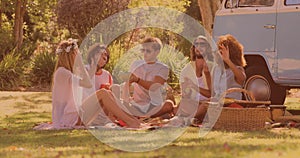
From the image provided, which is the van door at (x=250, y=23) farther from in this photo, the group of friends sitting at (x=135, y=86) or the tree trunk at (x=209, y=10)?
the tree trunk at (x=209, y=10)

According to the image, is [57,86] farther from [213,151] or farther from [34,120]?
[213,151]

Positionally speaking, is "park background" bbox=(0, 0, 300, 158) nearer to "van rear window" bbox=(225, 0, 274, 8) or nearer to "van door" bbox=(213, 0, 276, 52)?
"van door" bbox=(213, 0, 276, 52)

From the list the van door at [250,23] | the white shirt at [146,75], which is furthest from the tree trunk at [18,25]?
the white shirt at [146,75]

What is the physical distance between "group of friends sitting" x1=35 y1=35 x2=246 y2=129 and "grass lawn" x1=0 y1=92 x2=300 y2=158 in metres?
0.44

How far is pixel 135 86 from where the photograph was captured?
11328mm

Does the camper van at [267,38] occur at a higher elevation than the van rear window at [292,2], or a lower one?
lower

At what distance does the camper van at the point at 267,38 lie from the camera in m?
12.9

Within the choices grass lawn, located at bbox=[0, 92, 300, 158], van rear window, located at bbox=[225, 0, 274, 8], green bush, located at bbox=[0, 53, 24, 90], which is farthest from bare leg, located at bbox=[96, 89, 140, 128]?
green bush, located at bbox=[0, 53, 24, 90]

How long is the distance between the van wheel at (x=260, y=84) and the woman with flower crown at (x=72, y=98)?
3.78 m

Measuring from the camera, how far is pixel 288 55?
12938 millimetres

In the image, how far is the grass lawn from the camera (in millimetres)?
7496

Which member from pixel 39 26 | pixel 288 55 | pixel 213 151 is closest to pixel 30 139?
pixel 213 151

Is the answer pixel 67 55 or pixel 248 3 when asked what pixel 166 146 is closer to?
pixel 67 55

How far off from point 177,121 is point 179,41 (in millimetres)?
16218
